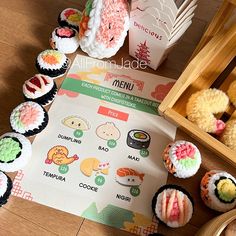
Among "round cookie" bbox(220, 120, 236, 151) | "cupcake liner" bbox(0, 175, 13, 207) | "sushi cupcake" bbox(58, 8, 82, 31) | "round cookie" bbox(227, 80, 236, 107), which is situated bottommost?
"cupcake liner" bbox(0, 175, 13, 207)

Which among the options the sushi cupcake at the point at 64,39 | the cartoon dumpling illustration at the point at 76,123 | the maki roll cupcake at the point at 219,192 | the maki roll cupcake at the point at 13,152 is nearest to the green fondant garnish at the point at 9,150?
the maki roll cupcake at the point at 13,152

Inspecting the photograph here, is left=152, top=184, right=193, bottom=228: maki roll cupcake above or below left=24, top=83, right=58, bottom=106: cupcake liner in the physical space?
above

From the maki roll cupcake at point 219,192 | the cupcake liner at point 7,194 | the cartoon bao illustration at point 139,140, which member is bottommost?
the cupcake liner at point 7,194

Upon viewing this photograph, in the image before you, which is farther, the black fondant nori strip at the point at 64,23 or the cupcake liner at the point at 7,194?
the black fondant nori strip at the point at 64,23

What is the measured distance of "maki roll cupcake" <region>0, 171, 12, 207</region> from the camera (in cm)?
61

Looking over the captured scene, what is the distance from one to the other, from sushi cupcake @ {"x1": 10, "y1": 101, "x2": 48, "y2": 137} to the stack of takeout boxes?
0.24 metres

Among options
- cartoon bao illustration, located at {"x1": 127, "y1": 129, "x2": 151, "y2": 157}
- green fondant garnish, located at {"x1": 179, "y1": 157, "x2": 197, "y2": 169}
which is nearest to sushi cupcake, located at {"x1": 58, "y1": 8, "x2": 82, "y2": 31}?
cartoon bao illustration, located at {"x1": 127, "y1": 129, "x2": 151, "y2": 157}

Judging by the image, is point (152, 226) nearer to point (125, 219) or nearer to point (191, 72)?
point (125, 219)

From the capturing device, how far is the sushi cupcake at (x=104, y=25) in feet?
2.21

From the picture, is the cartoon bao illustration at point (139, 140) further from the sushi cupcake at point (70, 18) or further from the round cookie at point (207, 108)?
the sushi cupcake at point (70, 18)

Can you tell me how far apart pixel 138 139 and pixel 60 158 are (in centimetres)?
15

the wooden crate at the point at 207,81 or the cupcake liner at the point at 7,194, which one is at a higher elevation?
the wooden crate at the point at 207,81

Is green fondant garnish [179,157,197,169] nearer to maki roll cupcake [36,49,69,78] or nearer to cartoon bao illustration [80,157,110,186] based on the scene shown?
cartoon bao illustration [80,157,110,186]

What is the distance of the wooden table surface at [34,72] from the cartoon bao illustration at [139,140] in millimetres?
63
